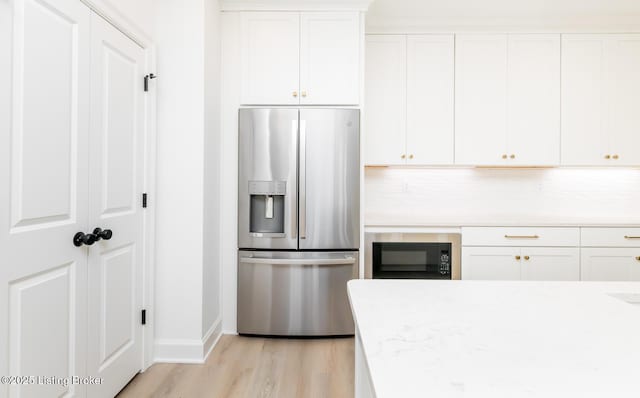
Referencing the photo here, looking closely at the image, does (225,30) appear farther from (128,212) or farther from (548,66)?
(548,66)

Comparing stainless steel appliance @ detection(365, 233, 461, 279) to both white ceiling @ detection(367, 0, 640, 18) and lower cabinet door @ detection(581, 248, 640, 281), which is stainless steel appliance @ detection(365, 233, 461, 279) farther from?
white ceiling @ detection(367, 0, 640, 18)

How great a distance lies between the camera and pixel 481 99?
3.14 m

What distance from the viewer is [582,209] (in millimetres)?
3426

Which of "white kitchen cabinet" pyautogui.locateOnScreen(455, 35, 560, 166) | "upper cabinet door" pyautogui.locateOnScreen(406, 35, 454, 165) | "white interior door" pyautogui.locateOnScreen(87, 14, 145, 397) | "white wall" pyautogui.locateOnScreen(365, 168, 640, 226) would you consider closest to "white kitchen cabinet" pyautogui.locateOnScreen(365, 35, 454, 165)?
"upper cabinet door" pyautogui.locateOnScreen(406, 35, 454, 165)

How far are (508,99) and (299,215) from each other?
2078 mm

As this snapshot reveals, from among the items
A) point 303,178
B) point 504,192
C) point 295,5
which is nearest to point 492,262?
point 504,192

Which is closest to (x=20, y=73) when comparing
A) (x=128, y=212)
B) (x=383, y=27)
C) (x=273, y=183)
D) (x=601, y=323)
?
(x=128, y=212)

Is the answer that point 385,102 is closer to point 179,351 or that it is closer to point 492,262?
point 492,262

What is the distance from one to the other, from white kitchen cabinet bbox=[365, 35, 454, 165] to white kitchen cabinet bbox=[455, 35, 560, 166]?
122 millimetres

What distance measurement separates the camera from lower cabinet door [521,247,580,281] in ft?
9.34

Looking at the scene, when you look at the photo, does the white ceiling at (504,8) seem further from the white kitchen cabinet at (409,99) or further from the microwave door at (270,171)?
the microwave door at (270,171)

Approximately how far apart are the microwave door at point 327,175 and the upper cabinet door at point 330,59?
15cm

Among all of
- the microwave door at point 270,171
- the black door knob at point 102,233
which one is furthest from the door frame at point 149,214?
the microwave door at point 270,171

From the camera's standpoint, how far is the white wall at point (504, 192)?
342 centimetres
